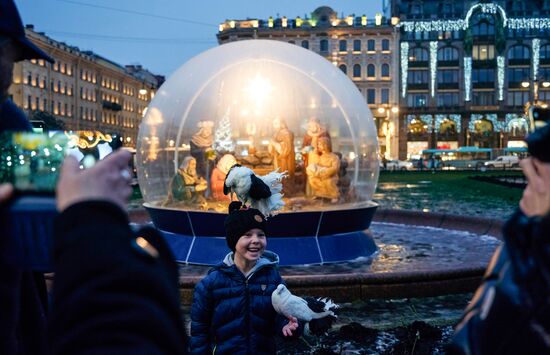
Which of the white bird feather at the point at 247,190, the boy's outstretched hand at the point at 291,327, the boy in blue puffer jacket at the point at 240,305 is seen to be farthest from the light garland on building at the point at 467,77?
the boy's outstretched hand at the point at 291,327

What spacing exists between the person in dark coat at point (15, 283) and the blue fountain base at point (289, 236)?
7.62m

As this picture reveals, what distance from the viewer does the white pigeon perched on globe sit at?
10.5 feet

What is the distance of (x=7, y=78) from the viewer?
5.26 feet

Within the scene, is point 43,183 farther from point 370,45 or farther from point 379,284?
point 370,45

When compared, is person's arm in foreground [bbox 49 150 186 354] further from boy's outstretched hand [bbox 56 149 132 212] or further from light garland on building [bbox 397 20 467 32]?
light garland on building [bbox 397 20 467 32]

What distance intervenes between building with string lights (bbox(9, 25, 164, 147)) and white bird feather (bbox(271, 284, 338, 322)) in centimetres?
4974

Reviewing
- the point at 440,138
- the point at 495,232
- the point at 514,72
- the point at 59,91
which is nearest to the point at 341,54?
the point at 440,138

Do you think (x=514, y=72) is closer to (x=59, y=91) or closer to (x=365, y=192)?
(x=59, y=91)

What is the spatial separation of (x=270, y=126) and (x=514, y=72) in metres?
75.0

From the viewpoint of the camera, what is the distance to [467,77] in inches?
3078

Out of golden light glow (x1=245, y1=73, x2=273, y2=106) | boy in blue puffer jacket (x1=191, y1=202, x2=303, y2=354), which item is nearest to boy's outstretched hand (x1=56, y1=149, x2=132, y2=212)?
boy in blue puffer jacket (x1=191, y1=202, x2=303, y2=354)

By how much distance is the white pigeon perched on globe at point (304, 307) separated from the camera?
3197 millimetres

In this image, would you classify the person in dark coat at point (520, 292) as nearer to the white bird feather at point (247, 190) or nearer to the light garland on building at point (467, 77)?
the white bird feather at point (247, 190)

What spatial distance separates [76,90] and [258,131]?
66.7 meters
